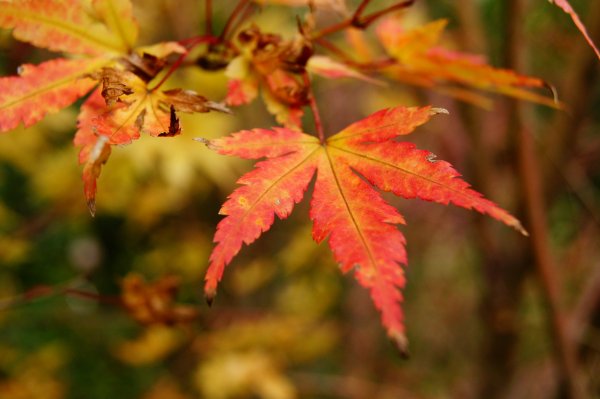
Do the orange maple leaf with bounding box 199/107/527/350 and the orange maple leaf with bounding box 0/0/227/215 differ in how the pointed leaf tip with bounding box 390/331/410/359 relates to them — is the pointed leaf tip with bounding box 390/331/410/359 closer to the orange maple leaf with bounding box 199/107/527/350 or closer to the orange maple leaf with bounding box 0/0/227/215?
the orange maple leaf with bounding box 199/107/527/350

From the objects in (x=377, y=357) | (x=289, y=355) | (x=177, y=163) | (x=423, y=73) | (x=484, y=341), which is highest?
(x=423, y=73)

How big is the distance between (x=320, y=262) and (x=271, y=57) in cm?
131

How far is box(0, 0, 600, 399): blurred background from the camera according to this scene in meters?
1.06

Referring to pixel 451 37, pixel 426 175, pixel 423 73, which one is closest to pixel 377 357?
pixel 451 37

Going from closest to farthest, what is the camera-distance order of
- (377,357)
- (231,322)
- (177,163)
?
(177,163) < (231,322) < (377,357)

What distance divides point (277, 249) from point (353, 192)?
5.05 ft

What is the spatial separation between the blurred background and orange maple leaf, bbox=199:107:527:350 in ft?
0.74

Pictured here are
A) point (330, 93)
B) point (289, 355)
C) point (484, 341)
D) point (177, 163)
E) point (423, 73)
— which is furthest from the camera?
point (330, 93)

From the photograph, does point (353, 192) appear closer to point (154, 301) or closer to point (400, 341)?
point (400, 341)

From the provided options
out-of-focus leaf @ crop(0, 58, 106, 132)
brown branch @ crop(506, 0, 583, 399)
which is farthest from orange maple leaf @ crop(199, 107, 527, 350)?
brown branch @ crop(506, 0, 583, 399)

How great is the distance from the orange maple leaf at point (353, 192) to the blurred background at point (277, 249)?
8.9 inches

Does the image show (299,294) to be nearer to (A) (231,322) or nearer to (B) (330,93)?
(A) (231,322)

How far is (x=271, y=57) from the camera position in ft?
1.72

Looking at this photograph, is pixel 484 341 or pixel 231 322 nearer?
pixel 484 341
